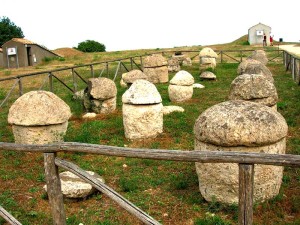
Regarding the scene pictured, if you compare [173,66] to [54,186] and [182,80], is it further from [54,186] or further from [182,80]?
[54,186]

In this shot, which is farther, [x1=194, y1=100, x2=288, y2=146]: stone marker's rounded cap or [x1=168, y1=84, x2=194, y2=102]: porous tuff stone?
[x1=168, y1=84, x2=194, y2=102]: porous tuff stone

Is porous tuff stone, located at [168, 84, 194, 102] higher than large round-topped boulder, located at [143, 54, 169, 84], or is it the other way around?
large round-topped boulder, located at [143, 54, 169, 84]

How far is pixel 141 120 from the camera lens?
9.42 metres

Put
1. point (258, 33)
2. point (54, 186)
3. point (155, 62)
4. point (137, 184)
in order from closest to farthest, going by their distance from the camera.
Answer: point (54, 186) → point (137, 184) → point (155, 62) → point (258, 33)

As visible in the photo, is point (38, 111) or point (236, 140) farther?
point (38, 111)

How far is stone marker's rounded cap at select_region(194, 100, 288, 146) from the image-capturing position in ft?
16.4

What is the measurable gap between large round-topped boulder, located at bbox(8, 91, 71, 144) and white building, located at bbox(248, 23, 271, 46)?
3974 cm

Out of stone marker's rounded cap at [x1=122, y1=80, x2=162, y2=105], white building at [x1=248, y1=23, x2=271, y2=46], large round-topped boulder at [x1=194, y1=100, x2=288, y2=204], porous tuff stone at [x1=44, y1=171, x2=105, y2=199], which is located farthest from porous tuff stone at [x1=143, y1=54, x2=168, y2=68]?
white building at [x1=248, y1=23, x2=271, y2=46]

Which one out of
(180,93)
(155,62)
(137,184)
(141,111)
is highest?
(155,62)

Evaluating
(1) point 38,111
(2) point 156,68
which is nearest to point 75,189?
(1) point 38,111

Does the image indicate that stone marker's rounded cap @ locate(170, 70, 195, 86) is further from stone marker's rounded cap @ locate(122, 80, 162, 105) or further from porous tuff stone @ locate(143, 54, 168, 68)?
stone marker's rounded cap @ locate(122, 80, 162, 105)

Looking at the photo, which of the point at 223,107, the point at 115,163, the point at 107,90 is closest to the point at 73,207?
the point at 115,163

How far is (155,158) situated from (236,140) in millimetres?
1854

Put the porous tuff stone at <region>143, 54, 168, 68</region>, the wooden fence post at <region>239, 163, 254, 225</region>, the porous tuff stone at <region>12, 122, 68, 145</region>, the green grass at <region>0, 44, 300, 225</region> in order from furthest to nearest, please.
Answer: the porous tuff stone at <region>143, 54, 168, 68</region>, the porous tuff stone at <region>12, 122, 68, 145</region>, the green grass at <region>0, 44, 300, 225</region>, the wooden fence post at <region>239, 163, 254, 225</region>
